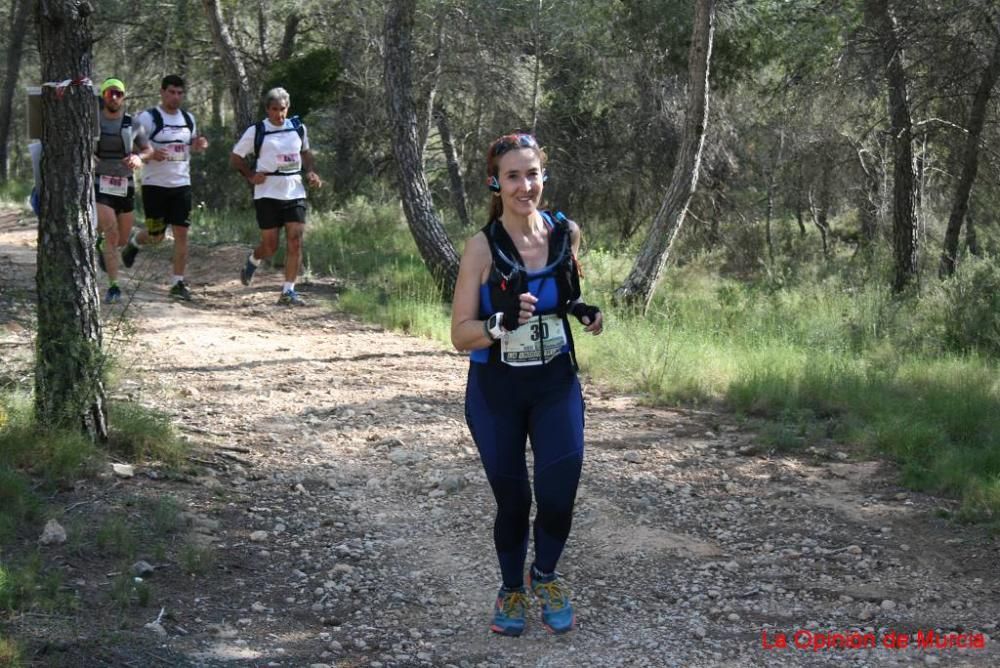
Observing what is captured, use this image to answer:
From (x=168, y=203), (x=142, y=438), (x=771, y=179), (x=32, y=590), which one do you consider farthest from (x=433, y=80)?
(x=32, y=590)

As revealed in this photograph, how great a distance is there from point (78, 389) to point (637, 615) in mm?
2882

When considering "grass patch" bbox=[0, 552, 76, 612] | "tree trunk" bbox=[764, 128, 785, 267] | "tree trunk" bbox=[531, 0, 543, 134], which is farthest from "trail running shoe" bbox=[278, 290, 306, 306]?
"tree trunk" bbox=[764, 128, 785, 267]

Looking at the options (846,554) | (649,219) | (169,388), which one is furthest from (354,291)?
(649,219)

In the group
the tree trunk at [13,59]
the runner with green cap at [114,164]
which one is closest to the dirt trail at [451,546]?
the runner with green cap at [114,164]

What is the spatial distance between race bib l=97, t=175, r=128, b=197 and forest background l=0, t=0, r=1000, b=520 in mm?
2339

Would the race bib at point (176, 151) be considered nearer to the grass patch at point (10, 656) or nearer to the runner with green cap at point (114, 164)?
the runner with green cap at point (114, 164)

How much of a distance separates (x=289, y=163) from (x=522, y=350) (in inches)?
252

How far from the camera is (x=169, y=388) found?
715 cm

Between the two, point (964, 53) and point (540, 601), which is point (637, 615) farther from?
point (964, 53)

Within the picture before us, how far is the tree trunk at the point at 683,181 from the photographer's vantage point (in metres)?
11.8

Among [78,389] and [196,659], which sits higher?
[78,389]

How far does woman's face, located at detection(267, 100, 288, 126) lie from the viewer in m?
9.76

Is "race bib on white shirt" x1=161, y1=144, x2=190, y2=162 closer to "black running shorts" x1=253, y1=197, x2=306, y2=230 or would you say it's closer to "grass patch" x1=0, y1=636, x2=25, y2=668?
"black running shorts" x1=253, y1=197, x2=306, y2=230

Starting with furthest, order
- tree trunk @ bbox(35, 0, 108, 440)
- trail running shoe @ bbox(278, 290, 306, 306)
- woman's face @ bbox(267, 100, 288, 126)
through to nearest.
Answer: trail running shoe @ bbox(278, 290, 306, 306), woman's face @ bbox(267, 100, 288, 126), tree trunk @ bbox(35, 0, 108, 440)
